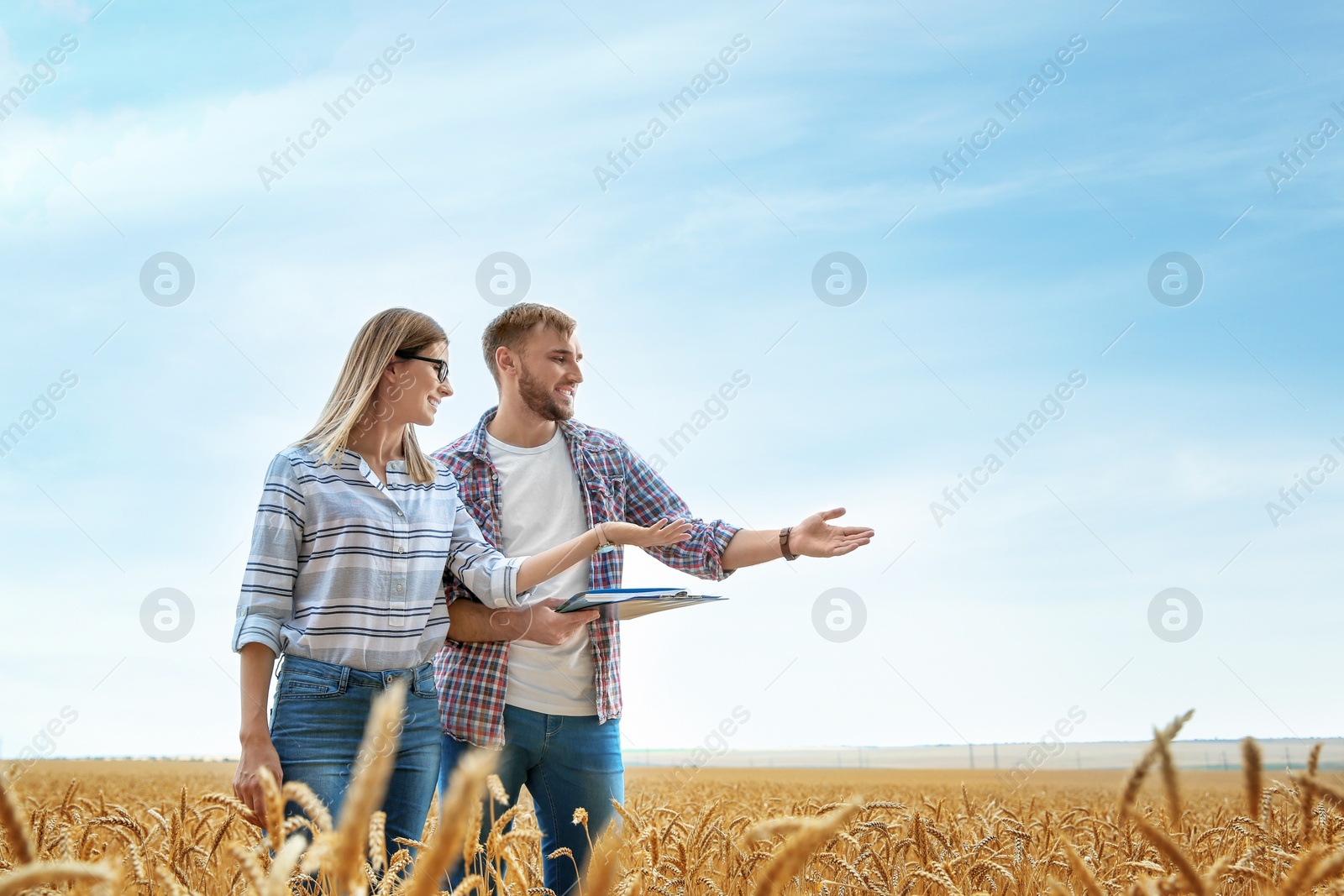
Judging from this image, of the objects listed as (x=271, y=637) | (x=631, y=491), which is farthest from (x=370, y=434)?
(x=631, y=491)

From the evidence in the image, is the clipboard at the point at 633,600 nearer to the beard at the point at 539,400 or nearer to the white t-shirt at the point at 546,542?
the white t-shirt at the point at 546,542

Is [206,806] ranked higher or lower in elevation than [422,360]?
lower

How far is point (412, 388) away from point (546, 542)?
3.88ft

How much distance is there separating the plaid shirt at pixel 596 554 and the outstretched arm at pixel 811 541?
148 mm

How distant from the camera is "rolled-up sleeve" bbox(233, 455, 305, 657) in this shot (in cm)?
348

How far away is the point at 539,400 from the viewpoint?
5012mm

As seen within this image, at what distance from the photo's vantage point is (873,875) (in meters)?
3.53

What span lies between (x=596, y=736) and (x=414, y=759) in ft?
3.70

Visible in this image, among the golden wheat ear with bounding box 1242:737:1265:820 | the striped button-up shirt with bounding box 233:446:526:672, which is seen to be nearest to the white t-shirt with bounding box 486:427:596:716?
the striped button-up shirt with bounding box 233:446:526:672

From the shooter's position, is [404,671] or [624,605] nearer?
[404,671]

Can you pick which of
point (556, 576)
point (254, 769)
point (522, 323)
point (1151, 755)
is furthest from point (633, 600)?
point (1151, 755)

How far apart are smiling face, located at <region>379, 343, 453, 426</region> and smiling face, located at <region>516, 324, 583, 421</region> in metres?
0.98

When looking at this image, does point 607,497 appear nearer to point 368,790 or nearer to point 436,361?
point 436,361

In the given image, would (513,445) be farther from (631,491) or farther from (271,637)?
(271,637)
